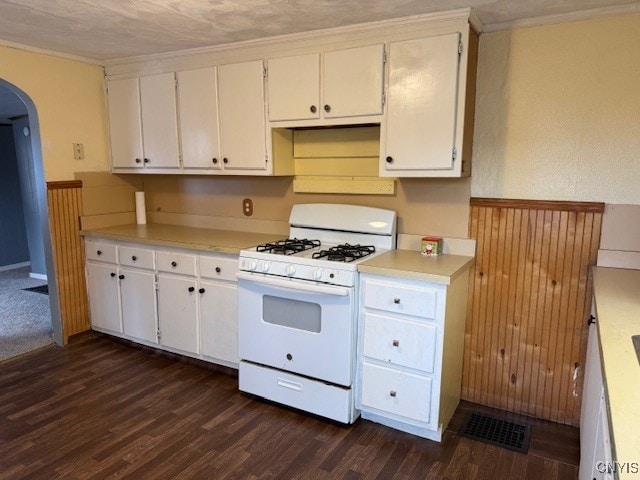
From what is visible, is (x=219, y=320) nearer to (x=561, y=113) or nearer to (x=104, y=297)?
(x=104, y=297)

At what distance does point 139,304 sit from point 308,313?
1.48 m

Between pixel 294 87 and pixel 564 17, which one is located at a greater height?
pixel 564 17

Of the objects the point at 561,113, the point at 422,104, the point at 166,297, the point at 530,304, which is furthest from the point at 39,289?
the point at 561,113

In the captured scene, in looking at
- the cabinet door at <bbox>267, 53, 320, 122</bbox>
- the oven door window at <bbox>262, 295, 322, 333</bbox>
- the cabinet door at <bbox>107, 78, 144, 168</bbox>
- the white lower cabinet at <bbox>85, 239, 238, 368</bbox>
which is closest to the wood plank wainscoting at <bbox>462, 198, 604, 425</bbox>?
the oven door window at <bbox>262, 295, 322, 333</bbox>

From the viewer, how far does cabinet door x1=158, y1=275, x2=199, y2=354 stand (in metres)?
2.95

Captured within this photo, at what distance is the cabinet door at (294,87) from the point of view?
258 centimetres

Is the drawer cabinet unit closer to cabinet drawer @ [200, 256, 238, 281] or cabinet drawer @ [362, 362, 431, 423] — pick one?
cabinet drawer @ [362, 362, 431, 423]

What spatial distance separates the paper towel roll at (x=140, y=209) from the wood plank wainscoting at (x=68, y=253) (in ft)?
1.41

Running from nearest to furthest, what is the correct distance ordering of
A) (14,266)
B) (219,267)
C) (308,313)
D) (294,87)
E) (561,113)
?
(561,113), (308,313), (294,87), (219,267), (14,266)

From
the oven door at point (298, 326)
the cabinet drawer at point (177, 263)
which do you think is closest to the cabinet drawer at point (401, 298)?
the oven door at point (298, 326)

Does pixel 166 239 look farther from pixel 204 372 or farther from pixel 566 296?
pixel 566 296

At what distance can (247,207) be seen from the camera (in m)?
3.32

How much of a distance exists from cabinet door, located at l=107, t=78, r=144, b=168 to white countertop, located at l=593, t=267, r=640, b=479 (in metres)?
3.09

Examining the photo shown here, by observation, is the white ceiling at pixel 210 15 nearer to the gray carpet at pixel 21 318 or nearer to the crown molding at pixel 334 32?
the crown molding at pixel 334 32
